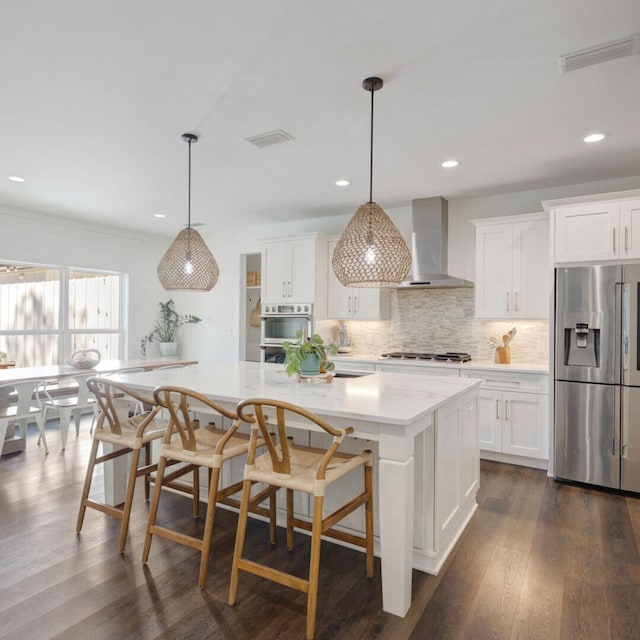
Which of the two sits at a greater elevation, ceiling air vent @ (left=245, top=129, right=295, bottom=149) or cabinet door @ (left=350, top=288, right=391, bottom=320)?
ceiling air vent @ (left=245, top=129, right=295, bottom=149)

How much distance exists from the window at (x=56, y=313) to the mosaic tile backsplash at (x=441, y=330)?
3379 mm

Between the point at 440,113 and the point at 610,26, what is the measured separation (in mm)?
992

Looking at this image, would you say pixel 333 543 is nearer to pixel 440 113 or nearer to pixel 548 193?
pixel 440 113

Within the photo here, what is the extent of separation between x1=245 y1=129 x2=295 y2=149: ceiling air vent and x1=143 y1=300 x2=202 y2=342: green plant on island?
13.2ft

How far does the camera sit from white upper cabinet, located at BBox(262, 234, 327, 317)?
5207 millimetres

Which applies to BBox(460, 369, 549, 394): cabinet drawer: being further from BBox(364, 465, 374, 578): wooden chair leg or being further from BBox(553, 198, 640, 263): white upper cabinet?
BBox(364, 465, 374, 578): wooden chair leg

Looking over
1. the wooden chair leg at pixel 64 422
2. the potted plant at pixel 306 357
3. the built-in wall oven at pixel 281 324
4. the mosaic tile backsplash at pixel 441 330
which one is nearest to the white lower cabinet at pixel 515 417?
the mosaic tile backsplash at pixel 441 330

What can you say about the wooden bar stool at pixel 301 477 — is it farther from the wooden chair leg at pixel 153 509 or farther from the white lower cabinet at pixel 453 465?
the wooden chair leg at pixel 153 509

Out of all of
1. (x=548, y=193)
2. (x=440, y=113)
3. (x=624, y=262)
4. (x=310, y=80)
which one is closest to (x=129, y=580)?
(x=310, y=80)

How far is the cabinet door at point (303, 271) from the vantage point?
205 inches

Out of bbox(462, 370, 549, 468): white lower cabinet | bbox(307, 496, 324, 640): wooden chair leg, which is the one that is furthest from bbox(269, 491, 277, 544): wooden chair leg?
bbox(462, 370, 549, 468): white lower cabinet

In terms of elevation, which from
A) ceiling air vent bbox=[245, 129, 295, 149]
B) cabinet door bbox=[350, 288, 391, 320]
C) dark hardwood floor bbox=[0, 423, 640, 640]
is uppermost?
ceiling air vent bbox=[245, 129, 295, 149]

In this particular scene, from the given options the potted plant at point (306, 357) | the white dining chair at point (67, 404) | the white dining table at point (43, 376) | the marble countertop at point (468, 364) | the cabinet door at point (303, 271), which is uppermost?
the cabinet door at point (303, 271)

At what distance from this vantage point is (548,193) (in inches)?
171
